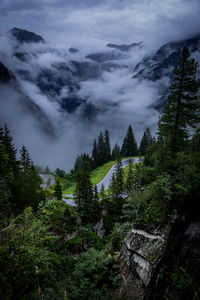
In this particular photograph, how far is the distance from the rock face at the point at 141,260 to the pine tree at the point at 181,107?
618cm

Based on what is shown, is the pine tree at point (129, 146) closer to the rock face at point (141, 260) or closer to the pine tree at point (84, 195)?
the pine tree at point (84, 195)

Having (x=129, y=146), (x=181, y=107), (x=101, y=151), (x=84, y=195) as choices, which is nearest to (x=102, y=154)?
(x=101, y=151)

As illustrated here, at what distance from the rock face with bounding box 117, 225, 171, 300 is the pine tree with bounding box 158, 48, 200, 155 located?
6184 millimetres

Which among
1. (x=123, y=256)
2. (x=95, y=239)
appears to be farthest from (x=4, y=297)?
(x=95, y=239)

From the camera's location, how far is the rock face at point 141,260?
7.07 meters

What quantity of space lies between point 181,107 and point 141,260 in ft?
34.9

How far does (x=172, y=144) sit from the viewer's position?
11.6m

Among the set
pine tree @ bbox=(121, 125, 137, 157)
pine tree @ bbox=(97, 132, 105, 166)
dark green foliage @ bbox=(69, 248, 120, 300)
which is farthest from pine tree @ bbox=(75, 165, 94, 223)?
pine tree @ bbox=(121, 125, 137, 157)

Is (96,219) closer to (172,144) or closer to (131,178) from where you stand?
(131,178)

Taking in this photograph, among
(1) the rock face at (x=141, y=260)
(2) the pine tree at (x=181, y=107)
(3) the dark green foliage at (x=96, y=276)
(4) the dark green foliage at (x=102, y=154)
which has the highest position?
(4) the dark green foliage at (x=102, y=154)

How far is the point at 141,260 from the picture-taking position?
797 centimetres

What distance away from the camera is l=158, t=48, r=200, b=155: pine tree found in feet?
36.2

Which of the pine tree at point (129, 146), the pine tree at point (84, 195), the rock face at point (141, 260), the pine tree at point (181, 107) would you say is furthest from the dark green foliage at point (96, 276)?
the pine tree at point (129, 146)

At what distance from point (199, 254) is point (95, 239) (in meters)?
21.5
